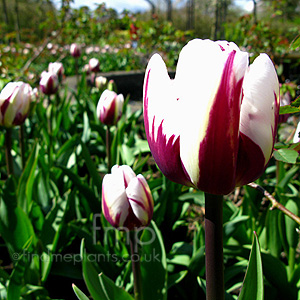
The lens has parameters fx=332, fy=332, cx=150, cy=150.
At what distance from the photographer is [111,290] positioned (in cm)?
82

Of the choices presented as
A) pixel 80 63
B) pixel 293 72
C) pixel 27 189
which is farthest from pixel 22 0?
pixel 27 189

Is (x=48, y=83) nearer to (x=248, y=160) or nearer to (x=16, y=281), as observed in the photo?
(x=16, y=281)

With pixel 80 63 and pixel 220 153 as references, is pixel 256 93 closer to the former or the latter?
pixel 220 153

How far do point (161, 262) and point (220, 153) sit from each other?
73cm

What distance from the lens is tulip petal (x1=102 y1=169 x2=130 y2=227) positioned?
800 millimetres

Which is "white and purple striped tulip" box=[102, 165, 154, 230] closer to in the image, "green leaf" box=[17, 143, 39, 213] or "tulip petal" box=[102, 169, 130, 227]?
"tulip petal" box=[102, 169, 130, 227]

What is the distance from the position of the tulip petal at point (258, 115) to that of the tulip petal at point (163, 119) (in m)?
0.08

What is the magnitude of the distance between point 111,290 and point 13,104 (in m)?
0.91

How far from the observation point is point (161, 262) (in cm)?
105

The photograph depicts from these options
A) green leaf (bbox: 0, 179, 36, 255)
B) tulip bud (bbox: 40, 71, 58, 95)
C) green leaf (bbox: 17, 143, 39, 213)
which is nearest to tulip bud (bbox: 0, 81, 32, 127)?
green leaf (bbox: 17, 143, 39, 213)

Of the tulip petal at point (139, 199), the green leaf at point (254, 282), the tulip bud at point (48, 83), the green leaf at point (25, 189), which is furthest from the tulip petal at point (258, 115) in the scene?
the tulip bud at point (48, 83)

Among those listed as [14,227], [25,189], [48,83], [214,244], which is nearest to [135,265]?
[214,244]

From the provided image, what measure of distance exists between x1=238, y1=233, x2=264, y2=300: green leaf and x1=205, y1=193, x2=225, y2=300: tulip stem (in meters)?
0.15

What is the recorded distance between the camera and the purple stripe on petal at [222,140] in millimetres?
392
